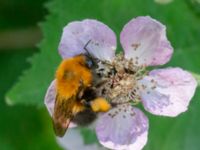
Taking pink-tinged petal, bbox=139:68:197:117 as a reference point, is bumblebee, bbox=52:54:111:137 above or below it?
above

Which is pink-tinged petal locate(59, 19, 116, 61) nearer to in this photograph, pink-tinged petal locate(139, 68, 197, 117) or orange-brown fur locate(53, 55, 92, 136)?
pink-tinged petal locate(139, 68, 197, 117)

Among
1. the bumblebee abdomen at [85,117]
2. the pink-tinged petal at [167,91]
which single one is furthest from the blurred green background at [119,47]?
the bumblebee abdomen at [85,117]

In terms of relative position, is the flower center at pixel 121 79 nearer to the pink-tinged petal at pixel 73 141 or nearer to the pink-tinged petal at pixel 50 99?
the pink-tinged petal at pixel 50 99

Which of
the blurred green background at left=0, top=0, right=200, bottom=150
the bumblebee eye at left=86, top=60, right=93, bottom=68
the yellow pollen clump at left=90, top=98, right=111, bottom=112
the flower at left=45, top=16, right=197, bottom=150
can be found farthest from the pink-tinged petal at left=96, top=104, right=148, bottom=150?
the bumblebee eye at left=86, top=60, right=93, bottom=68

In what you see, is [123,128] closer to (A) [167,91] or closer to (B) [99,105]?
(A) [167,91]

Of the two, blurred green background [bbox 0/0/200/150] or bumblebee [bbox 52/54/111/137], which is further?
blurred green background [bbox 0/0/200/150]

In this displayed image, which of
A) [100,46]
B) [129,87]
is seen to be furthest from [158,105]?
[100,46]
